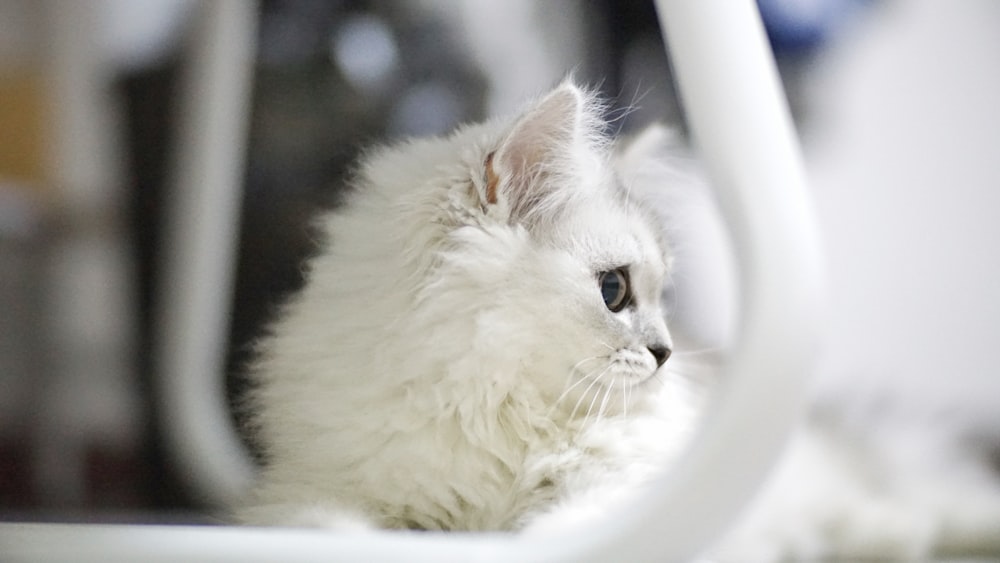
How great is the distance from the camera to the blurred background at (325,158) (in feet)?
3.67

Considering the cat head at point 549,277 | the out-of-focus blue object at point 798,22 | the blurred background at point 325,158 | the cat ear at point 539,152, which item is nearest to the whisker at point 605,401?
the cat head at point 549,277

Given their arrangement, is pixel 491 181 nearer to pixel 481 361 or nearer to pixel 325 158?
pixel 481 361

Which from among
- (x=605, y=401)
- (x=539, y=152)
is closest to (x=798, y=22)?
(x=539, y=152)

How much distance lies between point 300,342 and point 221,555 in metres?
0.33

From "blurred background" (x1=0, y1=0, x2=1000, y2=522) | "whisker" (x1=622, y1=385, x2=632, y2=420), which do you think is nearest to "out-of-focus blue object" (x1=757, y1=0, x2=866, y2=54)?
"blurred background" (x1=0, y1=0, x2=1000, y2=522)

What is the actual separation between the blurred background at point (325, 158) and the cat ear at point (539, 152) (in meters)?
0.17

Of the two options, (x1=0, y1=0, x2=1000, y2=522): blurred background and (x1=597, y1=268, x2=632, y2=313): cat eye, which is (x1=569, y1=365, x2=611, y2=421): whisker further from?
(x1=0, y1=0, x2=1000, y2=522): blurred background

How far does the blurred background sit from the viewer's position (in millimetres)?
1117

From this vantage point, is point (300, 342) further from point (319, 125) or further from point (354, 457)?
point (319, 125)

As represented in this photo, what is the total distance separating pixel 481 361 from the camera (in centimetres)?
80

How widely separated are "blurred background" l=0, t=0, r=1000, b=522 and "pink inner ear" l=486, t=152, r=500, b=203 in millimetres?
233

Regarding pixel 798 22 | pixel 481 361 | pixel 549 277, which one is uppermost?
pixel 798 22

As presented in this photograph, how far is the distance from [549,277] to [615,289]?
0.27ft

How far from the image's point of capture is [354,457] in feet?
2.61
